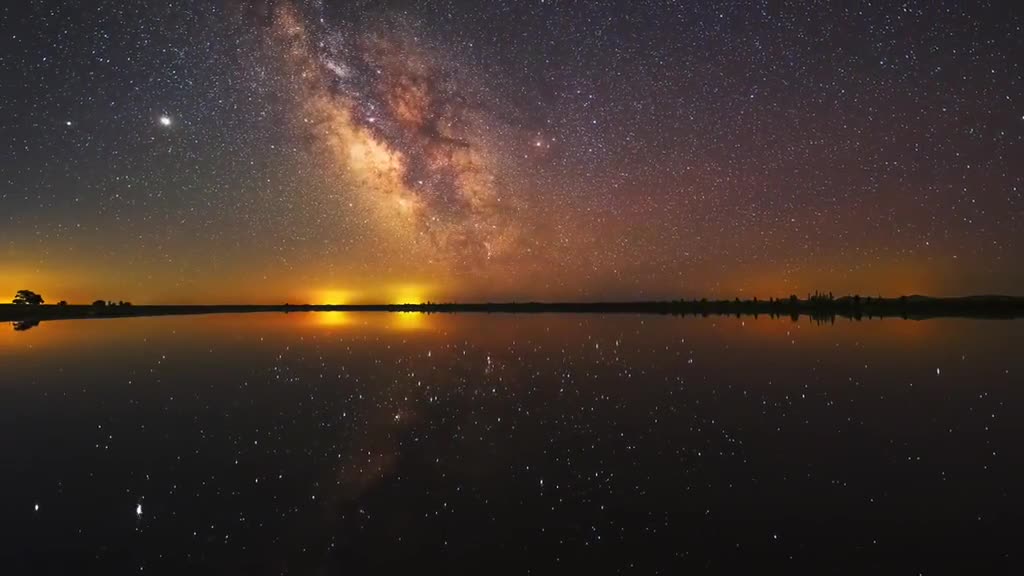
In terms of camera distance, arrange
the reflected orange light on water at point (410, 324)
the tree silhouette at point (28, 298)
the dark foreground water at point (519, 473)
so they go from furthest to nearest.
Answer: the tree silhouette at point (28, 298)
the reflected orange light on water at point (410, 324)
the dark foreground water at point (519, 473)

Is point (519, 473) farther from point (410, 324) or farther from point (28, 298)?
point (28, 298)

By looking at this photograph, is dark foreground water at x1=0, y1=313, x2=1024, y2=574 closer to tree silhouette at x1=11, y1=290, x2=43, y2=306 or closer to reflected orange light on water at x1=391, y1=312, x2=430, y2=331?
reflected orange light on water at x1=391, y1=312, x2=430, y2=331

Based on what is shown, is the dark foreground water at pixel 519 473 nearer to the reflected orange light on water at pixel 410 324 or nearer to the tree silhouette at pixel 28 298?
the reflected orange light on water at pixel 410 324

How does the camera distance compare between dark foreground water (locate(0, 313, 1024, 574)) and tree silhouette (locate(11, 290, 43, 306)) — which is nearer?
dark foreground water (locate(0, 313, 1024, 574))

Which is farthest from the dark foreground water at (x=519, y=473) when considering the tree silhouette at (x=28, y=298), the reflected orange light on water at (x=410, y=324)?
the tree silhouette at (x=28, y=298)

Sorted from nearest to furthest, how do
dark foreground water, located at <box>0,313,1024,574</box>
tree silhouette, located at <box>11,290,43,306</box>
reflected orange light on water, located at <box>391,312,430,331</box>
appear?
dark foreground water, located at <box>0,313,1024,574</box>, reflected orange light on water, located at <box>391,312,430,331</box>, tree silhouette, located at <box>11,290,43,306</box>

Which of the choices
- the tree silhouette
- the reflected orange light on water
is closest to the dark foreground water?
the reflected orange light on water

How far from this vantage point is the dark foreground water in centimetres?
846

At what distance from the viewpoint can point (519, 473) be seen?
473 inches

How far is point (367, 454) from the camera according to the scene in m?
13.5

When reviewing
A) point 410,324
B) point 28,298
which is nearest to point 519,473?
point 410,324

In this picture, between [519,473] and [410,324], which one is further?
[410,324]

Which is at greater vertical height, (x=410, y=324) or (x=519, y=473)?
(x=410, y=324)

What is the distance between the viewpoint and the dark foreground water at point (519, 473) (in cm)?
846
